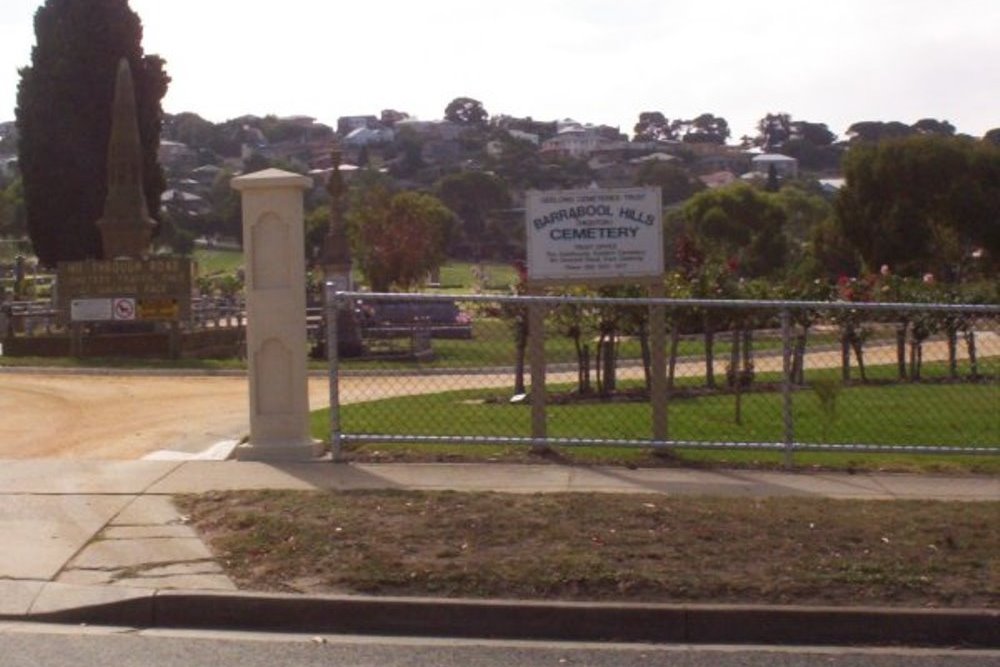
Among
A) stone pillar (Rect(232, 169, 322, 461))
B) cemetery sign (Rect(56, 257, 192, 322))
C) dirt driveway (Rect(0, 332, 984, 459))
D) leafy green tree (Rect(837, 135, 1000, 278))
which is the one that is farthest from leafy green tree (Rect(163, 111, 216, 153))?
stone pillar (Rect(232, 169, 322, 461))

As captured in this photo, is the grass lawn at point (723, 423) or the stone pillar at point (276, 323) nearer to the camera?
the stone pillar at point (276, 323)

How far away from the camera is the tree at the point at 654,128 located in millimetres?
122750

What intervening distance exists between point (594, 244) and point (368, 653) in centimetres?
514

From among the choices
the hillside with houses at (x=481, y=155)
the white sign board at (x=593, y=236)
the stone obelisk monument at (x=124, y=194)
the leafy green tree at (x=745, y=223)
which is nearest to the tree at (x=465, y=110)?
the hillside with houses at (x=481, y=155)

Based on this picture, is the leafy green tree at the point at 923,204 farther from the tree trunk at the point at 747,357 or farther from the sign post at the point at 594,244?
the sign post at the point at 594,244

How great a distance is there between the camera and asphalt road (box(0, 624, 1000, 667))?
7.73m

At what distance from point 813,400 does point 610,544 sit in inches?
282

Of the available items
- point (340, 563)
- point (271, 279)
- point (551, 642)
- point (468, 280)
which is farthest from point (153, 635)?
point (468, 280)

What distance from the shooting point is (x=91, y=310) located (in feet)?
87.2

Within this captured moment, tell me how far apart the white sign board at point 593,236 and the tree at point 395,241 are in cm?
3134

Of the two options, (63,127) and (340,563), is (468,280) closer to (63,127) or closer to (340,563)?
(63,127)

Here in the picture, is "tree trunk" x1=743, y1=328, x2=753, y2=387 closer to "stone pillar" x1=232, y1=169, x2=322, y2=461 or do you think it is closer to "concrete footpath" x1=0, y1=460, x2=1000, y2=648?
"concrete footpath" x1=0, y1=460, x2=1000, y2=648

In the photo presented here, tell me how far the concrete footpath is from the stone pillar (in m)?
0.91

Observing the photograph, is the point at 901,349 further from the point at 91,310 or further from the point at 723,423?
the point at 91,310
